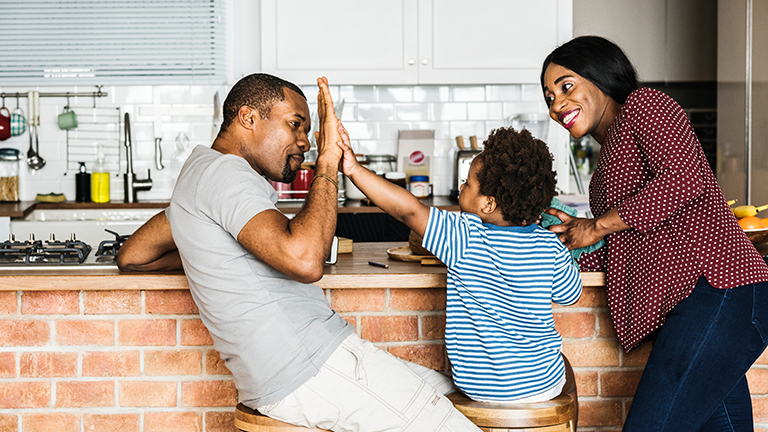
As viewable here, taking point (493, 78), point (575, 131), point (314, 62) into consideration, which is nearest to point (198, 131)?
point (314, 62)

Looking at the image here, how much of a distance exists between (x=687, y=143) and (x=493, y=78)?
2517 millimetres

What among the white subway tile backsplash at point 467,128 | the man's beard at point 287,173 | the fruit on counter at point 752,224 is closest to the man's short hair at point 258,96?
the man's beard at point 287,173

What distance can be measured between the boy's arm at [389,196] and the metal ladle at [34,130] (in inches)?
126

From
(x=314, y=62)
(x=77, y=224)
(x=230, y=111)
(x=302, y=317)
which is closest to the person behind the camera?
(x=302, y=317)

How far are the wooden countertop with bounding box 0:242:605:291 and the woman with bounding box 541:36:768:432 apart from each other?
5.6 inches

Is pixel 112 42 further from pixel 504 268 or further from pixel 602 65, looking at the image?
pixel 504 268

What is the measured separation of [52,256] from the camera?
188 cm

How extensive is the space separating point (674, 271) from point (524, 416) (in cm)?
49

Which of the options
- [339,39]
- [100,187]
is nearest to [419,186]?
[339,39]

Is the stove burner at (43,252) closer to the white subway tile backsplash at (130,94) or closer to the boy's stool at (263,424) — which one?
the boy's stool at (263,424)

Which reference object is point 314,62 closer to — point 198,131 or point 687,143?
point 198,131

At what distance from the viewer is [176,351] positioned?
178 cm

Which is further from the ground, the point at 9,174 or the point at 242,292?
the point at 9,174

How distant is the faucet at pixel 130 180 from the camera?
3.94 metres
